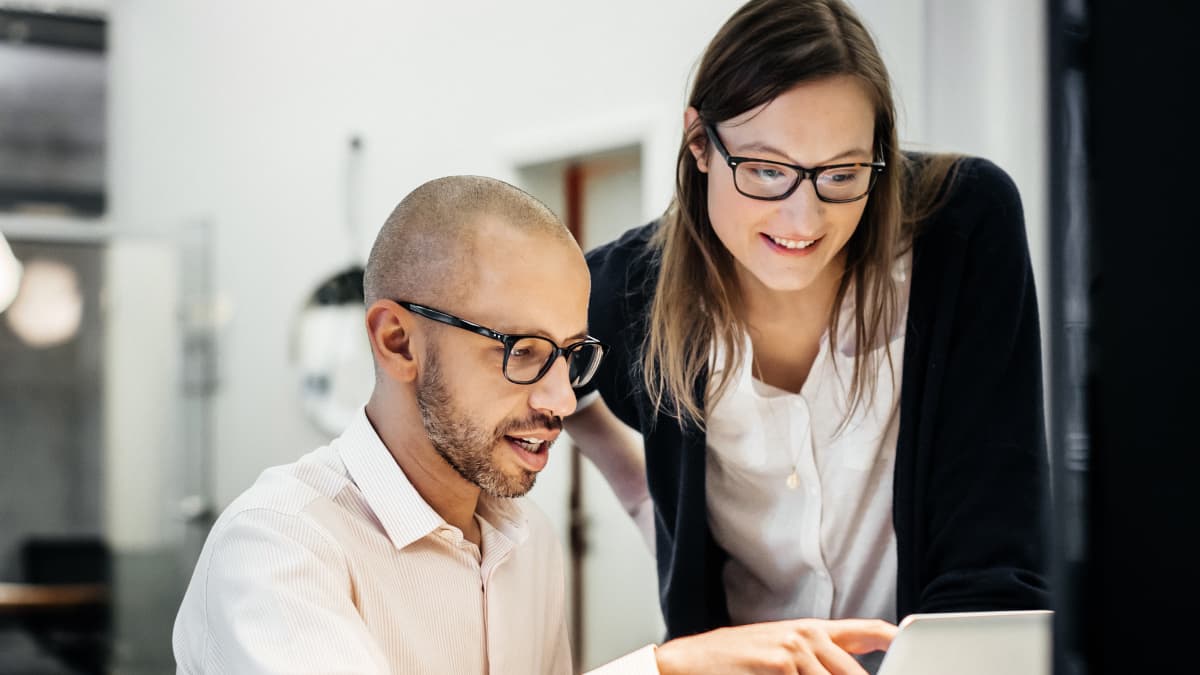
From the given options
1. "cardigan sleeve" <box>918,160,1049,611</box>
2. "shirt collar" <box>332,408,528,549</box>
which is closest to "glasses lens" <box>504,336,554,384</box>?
"shirt collar" <box>332,408,528,549</box>

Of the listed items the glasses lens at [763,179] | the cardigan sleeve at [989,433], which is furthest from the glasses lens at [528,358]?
the cardigan sleeve at [989,433]

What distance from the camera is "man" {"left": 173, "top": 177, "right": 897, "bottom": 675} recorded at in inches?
32.5

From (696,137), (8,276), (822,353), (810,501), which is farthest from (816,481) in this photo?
(8,276)

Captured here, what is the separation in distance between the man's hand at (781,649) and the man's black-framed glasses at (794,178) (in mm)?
368

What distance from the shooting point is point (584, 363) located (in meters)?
0.99

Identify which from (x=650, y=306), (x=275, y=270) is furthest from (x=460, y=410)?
(x=275, y=270)

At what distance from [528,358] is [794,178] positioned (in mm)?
286

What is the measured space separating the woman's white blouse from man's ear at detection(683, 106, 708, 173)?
209mm

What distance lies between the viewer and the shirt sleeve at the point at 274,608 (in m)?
0.75

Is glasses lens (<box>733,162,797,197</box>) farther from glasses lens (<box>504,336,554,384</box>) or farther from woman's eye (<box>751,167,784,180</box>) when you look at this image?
glasses lens (<box>504,336,554,384</box>)

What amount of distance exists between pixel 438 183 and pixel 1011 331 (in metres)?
0.54

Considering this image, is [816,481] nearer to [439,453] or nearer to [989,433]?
[989,433]

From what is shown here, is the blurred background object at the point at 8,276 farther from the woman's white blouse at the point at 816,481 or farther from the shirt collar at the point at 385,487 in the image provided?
the woman's white blouse at the point at 816,481

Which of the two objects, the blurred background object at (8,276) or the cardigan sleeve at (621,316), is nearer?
the cardigan sleeve at (621,316)
